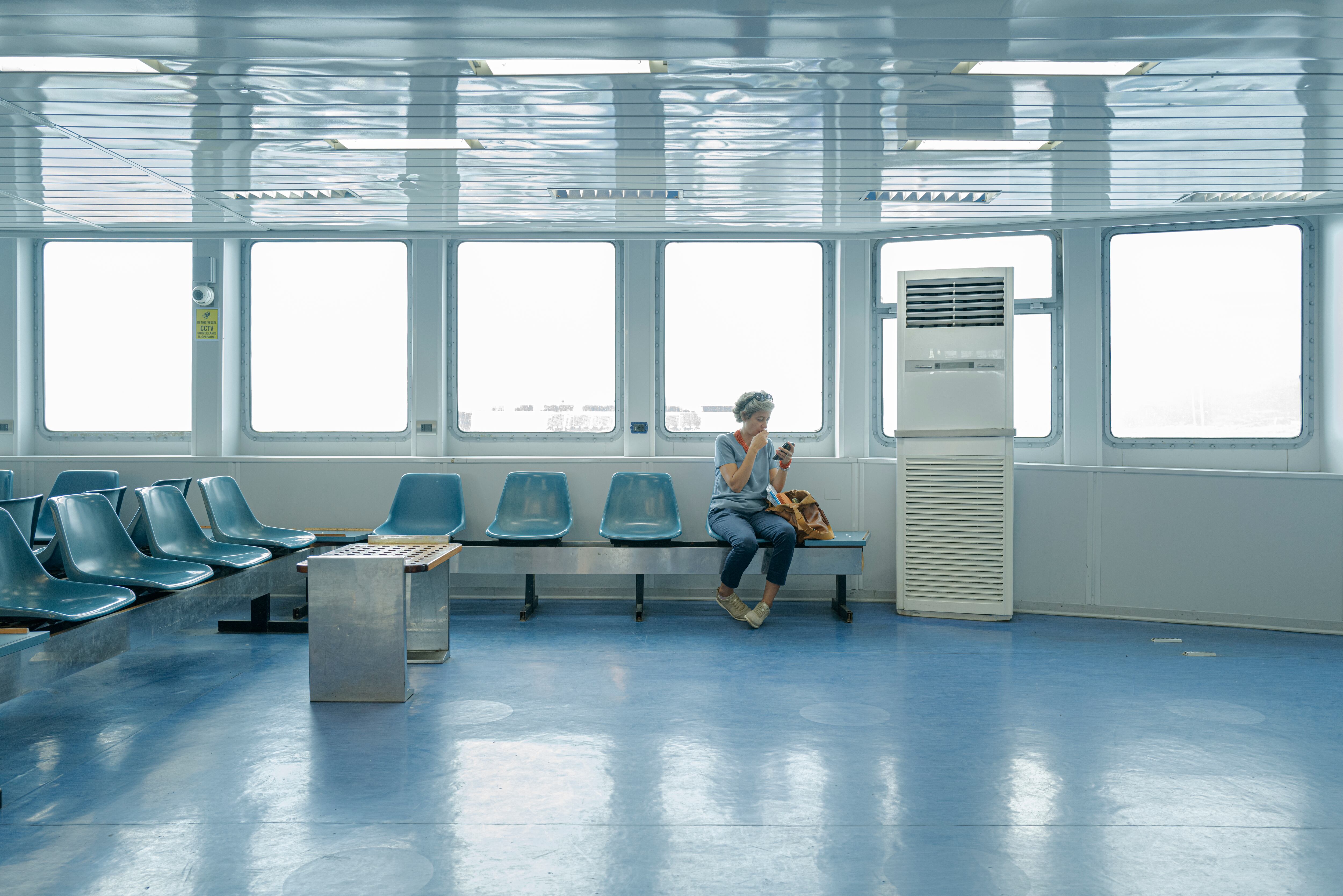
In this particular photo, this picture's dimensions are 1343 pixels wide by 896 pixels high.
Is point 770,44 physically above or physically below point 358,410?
above

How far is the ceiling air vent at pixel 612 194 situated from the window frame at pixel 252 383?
197 centimetres

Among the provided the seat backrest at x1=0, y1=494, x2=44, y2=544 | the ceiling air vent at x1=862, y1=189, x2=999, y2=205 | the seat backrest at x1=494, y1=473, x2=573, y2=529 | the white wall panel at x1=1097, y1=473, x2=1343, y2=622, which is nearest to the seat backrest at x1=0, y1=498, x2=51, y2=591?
the seat backrest at x1=0, y1=494, x2=44, y2=544

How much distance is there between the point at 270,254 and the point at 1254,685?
7068 millimetres

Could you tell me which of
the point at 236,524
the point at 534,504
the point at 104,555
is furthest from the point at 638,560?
the point at 104,555

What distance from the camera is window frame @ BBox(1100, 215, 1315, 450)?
18.9ft

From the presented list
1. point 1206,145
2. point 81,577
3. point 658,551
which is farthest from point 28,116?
point 1206,145

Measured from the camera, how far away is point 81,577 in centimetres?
412

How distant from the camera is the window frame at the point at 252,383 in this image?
6.88m

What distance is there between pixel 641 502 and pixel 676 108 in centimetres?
318

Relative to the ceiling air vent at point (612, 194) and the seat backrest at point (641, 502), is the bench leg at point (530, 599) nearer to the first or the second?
the seat backrest at point (641, 502)

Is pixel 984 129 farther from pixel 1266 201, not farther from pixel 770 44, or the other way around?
pixel 1266 201

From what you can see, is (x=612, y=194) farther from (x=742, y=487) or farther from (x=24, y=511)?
(x=24, y=511)

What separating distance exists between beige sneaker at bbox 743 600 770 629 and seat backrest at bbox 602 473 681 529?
1.01 metres

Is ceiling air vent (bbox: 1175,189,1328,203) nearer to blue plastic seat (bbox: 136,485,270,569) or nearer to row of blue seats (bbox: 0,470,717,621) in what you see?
row of blue seats (bbox: 0,470,717,621)
